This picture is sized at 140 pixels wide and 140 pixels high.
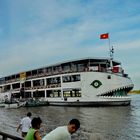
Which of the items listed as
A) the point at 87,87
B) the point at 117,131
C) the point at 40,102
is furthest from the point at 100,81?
the point at 117,131

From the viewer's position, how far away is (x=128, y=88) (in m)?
49.4

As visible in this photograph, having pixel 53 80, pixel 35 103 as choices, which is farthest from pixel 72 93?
pixel 35 103

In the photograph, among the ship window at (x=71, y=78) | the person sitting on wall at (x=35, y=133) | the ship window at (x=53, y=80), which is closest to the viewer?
the person sitting on wall at (x=35, y=133)

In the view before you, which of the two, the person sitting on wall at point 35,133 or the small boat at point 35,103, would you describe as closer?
the person sitting on wall at point 35,133

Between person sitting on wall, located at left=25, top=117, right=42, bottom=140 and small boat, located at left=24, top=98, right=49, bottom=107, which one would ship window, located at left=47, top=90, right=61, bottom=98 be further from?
person sitting on wall, located at left=25, top=117, right=42, bottom=140

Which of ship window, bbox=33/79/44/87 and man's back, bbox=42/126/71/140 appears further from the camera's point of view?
ship window, bbox=33/79/44/87

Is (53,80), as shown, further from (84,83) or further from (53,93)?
(84,83)

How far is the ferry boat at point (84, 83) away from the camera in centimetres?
4716

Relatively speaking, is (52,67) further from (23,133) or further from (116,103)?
(23,133)

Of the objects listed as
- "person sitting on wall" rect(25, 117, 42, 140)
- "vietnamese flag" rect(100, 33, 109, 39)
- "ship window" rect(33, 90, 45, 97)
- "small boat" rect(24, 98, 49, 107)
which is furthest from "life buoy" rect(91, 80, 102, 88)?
"person sitting on wall" rect(25, 117, 42, 140)

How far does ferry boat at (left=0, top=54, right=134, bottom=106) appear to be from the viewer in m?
47.2

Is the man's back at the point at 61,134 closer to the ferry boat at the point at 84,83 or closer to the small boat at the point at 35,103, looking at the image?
the ferry boat at the point at 84,83

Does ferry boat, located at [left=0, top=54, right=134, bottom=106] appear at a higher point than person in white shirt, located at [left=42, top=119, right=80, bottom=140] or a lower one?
higher

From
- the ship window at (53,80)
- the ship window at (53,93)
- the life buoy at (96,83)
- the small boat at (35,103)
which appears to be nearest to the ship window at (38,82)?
the ship window at (53,80)
